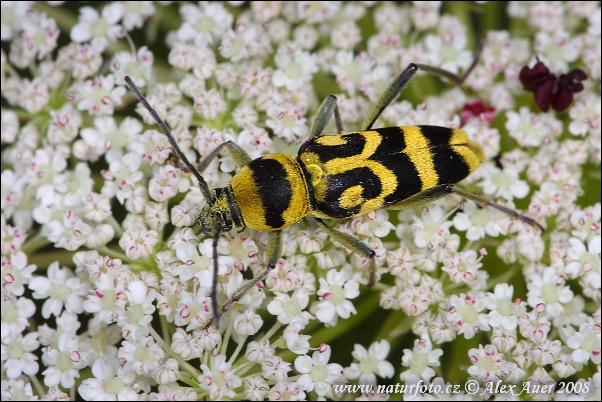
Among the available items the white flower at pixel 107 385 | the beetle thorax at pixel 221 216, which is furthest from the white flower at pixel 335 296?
the white flower at pixel 107 385

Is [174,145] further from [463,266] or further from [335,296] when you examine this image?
[463,266]

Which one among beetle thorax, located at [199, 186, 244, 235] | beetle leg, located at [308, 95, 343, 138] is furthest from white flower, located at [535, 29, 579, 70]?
beetle thorax, located at [199, 186, 244, 235]

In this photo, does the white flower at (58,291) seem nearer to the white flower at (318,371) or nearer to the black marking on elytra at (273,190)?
the black marking on elytra at (273,190)

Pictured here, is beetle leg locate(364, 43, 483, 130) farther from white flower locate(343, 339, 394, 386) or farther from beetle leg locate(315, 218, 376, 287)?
white flower locate(343, 339, 394, 386)

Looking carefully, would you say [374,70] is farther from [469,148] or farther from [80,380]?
[80,380]

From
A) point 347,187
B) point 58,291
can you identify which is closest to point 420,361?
point 347,187

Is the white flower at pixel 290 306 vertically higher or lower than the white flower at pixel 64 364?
higher
